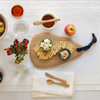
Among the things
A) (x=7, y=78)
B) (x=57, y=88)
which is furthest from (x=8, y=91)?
(x=57, y=88)

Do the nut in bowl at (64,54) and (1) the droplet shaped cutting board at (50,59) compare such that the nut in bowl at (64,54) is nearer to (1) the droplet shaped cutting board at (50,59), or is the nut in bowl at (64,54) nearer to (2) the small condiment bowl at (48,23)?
(1) the droplet shaped cutting board at (50,59)

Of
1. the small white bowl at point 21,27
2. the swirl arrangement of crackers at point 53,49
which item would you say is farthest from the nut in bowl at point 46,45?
the small white bowl at point 21,27

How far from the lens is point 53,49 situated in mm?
1003

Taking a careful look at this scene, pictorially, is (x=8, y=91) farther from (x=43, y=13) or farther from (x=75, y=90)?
(x=43, y=13)

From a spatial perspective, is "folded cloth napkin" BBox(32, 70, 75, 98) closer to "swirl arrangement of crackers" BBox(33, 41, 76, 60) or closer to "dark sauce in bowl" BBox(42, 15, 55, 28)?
"swirl arrangement of crackers" BBox(33, 41, 76, 60)

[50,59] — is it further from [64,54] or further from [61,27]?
[61,27]

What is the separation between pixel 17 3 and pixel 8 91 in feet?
2.23

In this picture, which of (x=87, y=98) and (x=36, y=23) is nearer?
(x=36, y=23)

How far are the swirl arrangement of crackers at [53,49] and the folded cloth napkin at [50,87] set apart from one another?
0.13 m

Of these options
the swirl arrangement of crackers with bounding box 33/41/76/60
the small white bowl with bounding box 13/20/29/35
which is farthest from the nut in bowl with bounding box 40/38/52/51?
the small white bowl with bounding box 13/20/29/35

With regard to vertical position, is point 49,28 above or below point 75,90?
above

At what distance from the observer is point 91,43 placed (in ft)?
3.35

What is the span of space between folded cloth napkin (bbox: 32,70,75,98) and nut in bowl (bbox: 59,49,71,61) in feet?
0.41

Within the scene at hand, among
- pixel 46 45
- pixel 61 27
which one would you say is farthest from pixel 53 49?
pixel 61 27
